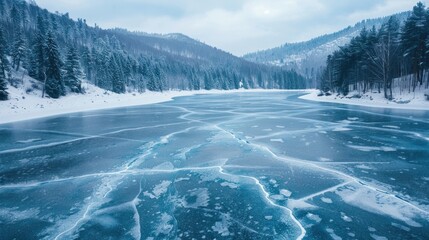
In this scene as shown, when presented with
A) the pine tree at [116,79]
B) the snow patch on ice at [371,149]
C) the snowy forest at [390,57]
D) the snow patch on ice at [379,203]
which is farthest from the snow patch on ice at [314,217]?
the pine tree at [116,79]

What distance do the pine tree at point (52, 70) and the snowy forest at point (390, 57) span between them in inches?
2090

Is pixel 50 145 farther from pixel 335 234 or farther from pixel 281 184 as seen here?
pixel 335 234

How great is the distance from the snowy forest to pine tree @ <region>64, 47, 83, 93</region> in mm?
54898

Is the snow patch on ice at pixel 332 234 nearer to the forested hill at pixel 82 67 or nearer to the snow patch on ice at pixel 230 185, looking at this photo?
the snow patch on ice at pixel 230 185

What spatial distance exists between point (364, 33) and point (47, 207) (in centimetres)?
6092

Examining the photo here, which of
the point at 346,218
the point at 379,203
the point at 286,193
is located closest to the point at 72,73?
the point at 286,193

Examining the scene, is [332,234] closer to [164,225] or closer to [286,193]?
[286,193]

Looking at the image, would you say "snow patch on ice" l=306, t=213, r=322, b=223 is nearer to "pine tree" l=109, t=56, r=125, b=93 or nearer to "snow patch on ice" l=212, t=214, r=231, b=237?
"snow patch on ice" l=212, t=214, r=231, b=237

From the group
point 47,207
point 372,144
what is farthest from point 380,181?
point 47,207

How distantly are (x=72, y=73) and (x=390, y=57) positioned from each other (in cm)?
5949

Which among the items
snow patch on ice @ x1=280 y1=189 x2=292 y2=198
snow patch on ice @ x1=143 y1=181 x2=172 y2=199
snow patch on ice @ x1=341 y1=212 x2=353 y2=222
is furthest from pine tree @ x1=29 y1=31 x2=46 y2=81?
snow patch on ice @ x1=341 y1=212 x2=353 y2=222

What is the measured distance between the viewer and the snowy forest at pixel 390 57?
38.3 meters

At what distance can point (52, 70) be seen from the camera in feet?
149

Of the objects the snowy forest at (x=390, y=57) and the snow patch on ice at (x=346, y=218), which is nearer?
the snow patch on ice at (x=346, y=218)
